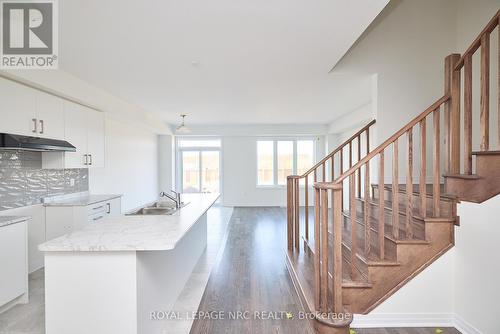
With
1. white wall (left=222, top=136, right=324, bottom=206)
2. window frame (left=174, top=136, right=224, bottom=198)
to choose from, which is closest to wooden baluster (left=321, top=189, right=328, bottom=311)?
white wall (left=222, top=136, right=324, bottom=206)

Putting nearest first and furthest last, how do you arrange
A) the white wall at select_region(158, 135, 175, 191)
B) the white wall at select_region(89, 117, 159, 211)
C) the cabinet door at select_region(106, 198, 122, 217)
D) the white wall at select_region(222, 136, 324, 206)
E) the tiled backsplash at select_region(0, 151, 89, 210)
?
the tiled backsplash at select_region(0, 151, 89, 210)
the cabinet door at select_region(106, 198, 122, 217)
the white wall at select_region(89, 117, 159, 211)
the white wall at select_region(158, 135, 175, 191)
the white wall at select_region(222, 136, 324, 206)

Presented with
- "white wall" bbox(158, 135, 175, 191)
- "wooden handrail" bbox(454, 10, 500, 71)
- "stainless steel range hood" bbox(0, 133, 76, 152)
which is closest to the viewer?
"wooden handrail" bbox(454, 10, 500, 71)

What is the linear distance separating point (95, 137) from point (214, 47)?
9.24 ft

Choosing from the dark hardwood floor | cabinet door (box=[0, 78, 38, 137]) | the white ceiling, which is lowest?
the dark hardwood floor

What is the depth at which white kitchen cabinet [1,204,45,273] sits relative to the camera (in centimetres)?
315

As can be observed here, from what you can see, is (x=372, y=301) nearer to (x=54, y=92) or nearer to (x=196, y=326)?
(x=196, y=326)

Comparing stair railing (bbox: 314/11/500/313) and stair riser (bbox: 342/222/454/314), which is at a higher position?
stair railing (bbox: 314/11/500/313)

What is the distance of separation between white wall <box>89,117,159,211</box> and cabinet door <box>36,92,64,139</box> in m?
1.41

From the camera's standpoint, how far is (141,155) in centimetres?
670

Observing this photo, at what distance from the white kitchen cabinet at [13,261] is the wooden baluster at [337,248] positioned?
2884 mm

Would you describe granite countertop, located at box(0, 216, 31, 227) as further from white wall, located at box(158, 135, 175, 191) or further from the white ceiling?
white wall, located at box(158, 135, 175, 191)

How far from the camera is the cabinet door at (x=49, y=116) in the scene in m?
3.05

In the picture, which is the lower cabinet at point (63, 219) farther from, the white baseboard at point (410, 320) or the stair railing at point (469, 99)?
the stair railing at point (469, 99)

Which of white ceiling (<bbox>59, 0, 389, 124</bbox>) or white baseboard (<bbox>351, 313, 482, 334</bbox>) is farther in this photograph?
white baseboard (<bbox>351, 313, 482, 334</bbox>)
